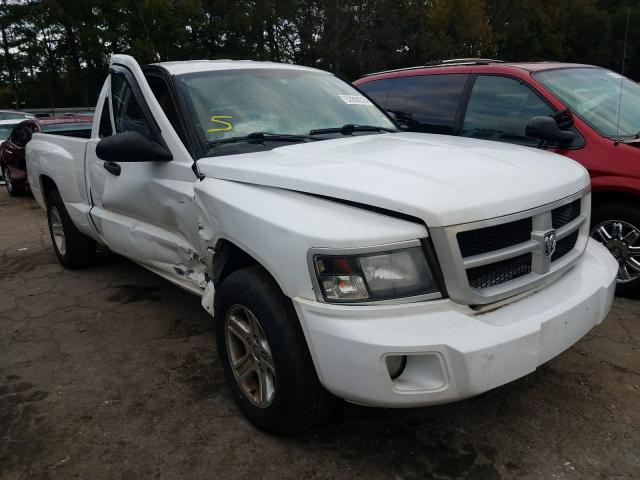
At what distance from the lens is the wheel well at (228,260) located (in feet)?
8.44

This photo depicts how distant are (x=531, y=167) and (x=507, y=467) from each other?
4.30 ft

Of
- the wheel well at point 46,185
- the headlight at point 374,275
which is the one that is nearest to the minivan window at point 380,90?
the wheel well at point 46,185

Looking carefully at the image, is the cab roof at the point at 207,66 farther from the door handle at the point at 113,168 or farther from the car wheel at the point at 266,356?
the car wheel at the point at 266,356

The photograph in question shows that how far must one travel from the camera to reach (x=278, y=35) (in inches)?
1380

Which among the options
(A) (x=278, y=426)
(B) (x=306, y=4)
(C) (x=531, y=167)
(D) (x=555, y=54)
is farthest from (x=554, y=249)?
(D) (x=555, y=54)

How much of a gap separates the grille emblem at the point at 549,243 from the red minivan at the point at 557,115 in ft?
5.79

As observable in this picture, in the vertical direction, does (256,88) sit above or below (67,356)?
above

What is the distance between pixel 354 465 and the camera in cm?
235

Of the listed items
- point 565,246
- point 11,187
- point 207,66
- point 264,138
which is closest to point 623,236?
point 565,246

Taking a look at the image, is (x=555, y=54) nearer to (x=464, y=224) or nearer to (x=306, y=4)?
(x=306, y=4)

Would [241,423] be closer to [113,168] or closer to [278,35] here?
[113,168]

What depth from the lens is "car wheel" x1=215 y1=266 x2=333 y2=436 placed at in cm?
219

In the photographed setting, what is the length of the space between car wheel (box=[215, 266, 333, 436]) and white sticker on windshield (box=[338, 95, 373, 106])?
1679 mm

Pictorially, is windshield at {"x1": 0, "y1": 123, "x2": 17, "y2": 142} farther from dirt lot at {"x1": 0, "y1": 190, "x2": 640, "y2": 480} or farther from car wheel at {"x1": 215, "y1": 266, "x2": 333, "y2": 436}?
car wheel at {"x1": 215, "y1": 266, "x2": 333, "y2": 436}
